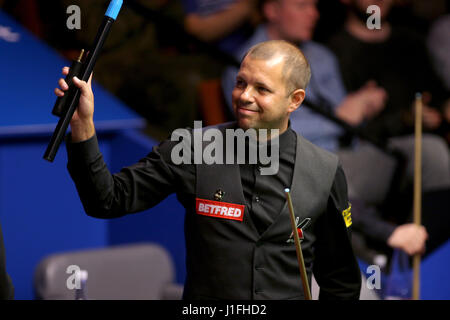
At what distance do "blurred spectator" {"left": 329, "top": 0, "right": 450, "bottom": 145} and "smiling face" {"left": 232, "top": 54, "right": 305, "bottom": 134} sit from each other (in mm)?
2623

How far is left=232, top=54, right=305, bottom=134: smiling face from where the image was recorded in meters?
1.62

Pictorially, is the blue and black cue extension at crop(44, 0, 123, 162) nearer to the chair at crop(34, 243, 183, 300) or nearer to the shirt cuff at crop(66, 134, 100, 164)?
the shirt cuff at crop(66, 134, 100, 164)

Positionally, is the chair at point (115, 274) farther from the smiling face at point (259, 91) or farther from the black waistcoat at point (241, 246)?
the smiling face at point (259, 91)

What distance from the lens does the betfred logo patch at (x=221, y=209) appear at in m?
1.69

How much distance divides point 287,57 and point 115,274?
1504 mm

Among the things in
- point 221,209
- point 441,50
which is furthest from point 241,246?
point 441,50

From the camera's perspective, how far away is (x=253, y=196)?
173 cm

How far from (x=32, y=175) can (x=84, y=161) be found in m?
1.88

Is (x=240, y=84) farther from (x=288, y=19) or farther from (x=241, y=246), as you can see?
(x=288, y=19)

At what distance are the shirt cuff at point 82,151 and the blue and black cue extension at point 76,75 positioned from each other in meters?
0.07

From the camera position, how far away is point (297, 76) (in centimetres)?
168

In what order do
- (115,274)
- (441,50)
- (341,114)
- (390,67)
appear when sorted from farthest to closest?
1. (441,50)
2. (390,67)
3. (341,114)
4. (115,274)

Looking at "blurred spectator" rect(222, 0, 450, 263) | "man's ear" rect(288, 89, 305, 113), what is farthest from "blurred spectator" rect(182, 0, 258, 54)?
"man's ear" rect(288, 89, 305, 113)
